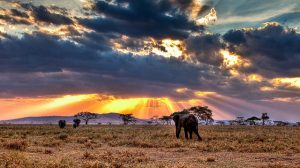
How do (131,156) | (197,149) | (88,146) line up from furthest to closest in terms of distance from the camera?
(88,146) → (197,149) → (131,156)

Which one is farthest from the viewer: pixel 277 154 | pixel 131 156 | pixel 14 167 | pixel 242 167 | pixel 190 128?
pixel 190 128

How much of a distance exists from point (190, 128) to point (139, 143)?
326 inches

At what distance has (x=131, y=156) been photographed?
78.1ft

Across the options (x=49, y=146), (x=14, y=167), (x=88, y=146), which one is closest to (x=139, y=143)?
(x=88, y=146)

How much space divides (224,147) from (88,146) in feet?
33.7

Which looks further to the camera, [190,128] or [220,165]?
[190,128]

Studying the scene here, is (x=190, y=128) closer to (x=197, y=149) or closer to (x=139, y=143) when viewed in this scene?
(x=139, y=143)

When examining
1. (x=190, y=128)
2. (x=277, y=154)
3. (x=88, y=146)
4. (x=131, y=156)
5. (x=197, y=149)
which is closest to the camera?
(x=131, y=156)

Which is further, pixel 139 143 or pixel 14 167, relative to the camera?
pixel 139 143

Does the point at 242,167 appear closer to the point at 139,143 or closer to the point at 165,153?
the point at 165,153

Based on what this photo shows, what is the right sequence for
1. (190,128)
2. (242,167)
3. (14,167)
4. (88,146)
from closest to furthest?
(14,167)
(242,167)
(88,146)
(190,128)

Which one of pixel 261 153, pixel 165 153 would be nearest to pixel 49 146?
pixel 165 153

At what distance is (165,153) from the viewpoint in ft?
87.9

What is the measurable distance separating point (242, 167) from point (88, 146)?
1534 cm
